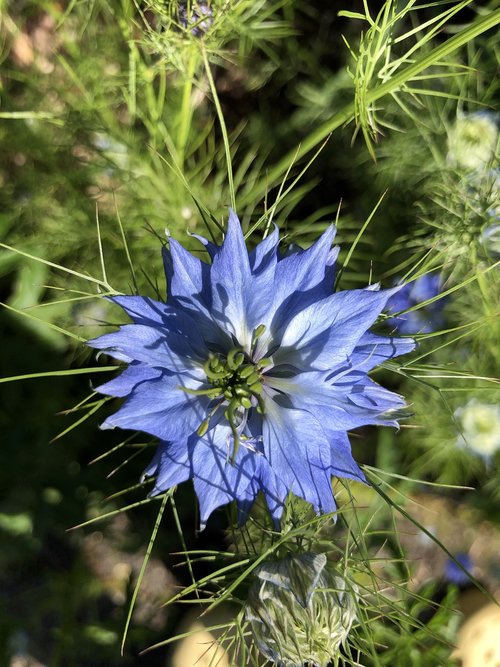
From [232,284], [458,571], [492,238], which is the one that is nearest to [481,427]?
[492,238]

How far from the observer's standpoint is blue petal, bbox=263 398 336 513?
3.01 feet

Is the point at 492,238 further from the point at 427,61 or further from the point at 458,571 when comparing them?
the point at 458,571

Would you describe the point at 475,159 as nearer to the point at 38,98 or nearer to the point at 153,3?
the point at 153,3

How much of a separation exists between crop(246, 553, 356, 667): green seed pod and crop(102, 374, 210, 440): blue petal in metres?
0.29

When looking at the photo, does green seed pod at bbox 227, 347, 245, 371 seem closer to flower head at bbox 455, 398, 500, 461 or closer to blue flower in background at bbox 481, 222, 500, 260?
blue flower in background at bbox 481, 222, 500, 260

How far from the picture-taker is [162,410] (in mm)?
931

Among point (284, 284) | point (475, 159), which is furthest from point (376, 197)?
point (284, 284)

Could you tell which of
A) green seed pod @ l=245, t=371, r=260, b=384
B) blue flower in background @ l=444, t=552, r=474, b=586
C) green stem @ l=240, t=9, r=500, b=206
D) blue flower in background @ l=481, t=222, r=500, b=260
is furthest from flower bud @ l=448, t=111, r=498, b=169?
blue flower in background @ l=444, t=552, r=474, b=586

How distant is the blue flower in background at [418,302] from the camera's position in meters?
1.66

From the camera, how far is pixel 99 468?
200 cm

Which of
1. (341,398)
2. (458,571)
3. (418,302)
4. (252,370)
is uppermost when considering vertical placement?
(252,370)

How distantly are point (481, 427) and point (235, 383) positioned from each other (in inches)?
41.1

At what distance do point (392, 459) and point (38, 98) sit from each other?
5.22 feet

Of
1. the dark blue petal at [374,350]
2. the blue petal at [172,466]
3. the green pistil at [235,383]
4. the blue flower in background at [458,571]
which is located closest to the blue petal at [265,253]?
the green pistil at [235,383]
